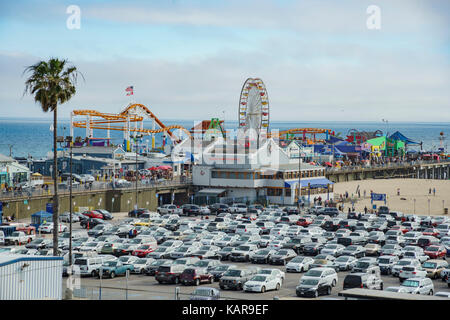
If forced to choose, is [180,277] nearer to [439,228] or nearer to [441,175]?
[439,228]

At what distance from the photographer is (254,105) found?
376 feet

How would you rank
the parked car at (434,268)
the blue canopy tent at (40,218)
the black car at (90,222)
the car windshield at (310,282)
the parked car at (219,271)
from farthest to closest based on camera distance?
the black car at (90,222)
the blue canopy tent at (40,218)
the parked car at (434,268)
the parked car at (219,271)
the car windshield at (310,282)

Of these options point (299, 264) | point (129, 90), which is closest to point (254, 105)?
point (129, 90)

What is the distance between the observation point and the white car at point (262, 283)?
34750 mm

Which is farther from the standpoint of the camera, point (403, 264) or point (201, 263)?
point (403, 264)

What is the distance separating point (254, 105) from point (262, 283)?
3204 inches

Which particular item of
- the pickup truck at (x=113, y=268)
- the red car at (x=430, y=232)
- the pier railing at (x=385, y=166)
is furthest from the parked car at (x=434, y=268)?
the pier railing at (x=385, y=166)

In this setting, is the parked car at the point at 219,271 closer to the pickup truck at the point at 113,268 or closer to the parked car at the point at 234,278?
the parked car at the point at 234,278

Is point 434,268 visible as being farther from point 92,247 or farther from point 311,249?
point 92,247

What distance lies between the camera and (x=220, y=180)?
84.7 meters

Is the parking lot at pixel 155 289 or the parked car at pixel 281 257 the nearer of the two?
the parking lot at pixel 155 289

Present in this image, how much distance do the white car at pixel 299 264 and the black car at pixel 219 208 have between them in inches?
1280

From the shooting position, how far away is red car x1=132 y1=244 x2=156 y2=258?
154 feet
